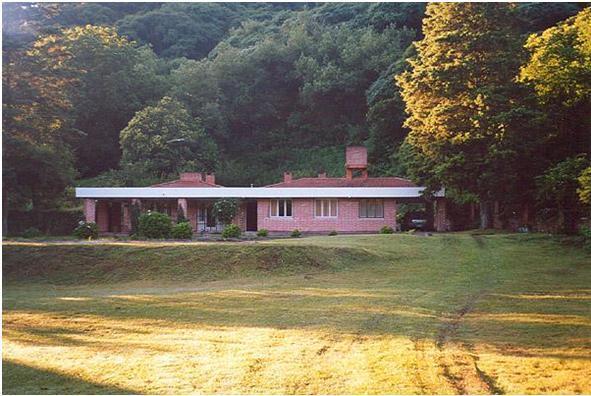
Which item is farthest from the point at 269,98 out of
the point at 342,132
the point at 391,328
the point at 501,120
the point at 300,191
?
the point at 391,328

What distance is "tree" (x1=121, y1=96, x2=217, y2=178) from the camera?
38.1m

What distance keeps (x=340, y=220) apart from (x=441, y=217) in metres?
4.44

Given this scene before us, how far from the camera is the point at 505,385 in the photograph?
6801 millimetres

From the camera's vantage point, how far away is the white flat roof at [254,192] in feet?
96.3

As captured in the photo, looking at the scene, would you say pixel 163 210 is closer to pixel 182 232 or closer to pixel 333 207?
pixel 333 207

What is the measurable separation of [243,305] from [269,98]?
40462 millimetres

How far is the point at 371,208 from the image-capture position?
30.0 metres

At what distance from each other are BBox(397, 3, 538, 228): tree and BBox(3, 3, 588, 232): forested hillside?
1066mm

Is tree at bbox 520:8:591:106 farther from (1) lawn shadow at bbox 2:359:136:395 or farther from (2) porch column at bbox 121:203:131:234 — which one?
(2) porch column at bbox 121:203:131:234

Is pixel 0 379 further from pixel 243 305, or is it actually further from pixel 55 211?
pixel 55 211

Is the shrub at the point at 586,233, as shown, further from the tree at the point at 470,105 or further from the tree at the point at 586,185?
the tree at the point at 470,105

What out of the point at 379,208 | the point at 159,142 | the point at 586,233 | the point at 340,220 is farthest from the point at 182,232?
the point at 159,142

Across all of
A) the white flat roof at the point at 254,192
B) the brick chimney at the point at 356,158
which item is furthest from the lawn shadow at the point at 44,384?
the brick chimney at the point at 356,158

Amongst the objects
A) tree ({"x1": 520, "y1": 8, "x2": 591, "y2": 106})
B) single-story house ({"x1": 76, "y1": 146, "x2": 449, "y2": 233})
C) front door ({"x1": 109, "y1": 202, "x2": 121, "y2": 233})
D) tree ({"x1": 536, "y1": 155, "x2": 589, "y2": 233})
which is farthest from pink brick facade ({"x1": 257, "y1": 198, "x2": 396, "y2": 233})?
tree ({"x1": 520, "y1": 8, "x2": 591, "y2": 106})
